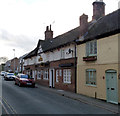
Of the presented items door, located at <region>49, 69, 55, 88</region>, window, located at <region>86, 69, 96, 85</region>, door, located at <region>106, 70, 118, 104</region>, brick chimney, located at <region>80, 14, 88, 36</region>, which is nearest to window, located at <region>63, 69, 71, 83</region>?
window, located at <region>86, 69, 96, 85</region>

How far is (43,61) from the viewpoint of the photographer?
82.4ft

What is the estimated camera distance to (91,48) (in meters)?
14.4

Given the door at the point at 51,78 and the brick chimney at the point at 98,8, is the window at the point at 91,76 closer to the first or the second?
the door at the point at 51,78

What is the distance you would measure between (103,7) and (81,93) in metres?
11.3

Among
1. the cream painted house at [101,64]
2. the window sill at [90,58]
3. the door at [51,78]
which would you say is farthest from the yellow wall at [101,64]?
the door at [51,78]

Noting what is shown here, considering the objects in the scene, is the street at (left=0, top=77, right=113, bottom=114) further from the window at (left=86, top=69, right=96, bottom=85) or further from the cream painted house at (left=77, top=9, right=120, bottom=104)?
the window at (left=86, top=69, right=96, bottom=85)

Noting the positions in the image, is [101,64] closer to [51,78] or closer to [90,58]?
[90,58]

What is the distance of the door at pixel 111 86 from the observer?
37.6 feet

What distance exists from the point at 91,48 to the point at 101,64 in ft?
6.96

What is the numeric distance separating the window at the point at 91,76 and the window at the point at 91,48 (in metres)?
1.50

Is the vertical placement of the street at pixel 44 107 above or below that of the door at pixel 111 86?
below

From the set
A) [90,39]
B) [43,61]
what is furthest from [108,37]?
[43,61]

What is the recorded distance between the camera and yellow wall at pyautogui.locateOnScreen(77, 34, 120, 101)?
11.8m

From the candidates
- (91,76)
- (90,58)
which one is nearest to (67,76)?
(91,76)
